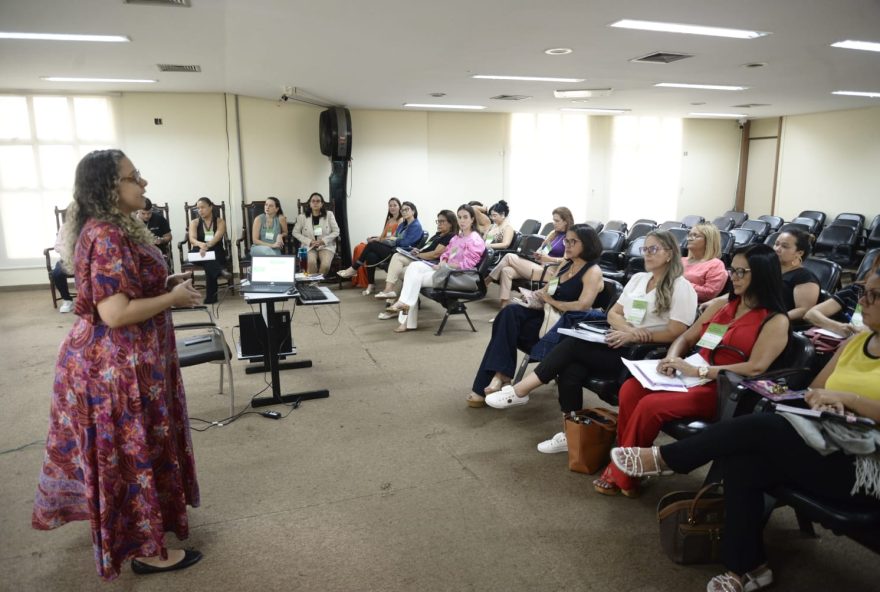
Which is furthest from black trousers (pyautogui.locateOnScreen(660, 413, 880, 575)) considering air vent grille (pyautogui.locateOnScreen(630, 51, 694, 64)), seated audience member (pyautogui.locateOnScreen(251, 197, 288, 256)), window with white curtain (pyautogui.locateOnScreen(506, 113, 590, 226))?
window with white curtain (pyautogui.locateOnScreen(506, 113, 590, 226))

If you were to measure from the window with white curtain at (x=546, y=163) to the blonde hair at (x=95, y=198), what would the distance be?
9.09 m

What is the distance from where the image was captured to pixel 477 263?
5812mm

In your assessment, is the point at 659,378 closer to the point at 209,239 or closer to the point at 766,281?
the point at 766,281

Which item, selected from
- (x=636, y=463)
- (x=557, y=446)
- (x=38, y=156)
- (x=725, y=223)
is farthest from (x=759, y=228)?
(x=38, y=156)

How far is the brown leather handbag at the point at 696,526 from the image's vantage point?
218 centimetres

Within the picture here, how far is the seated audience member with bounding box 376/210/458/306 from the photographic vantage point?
6.41m

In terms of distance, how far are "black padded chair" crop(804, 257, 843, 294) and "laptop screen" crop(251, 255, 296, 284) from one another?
362cm

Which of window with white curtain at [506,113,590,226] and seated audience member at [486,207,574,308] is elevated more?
window with white curtain at [506,113,590,226]

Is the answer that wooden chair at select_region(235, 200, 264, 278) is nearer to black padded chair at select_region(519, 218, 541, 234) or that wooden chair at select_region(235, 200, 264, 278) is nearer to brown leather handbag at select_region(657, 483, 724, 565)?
black padded chair at select_region(519, 218, 541, 234)

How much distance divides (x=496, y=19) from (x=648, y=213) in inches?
336

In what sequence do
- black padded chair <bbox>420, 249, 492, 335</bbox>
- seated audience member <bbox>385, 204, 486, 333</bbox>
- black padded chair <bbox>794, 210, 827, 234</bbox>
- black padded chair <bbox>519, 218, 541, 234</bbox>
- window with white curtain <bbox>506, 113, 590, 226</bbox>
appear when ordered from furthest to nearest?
window with white curtain <bbox>506, 113, 590, 226</bbox> < black padded chair <bbox>794, 210, 827, 234</bbox> < black padded chair <bbox>519, 218, 541, 234</bbox> < seated audience member <bbox>385, 204, 486, 333</bbox> < black padded chair <bbox>420, 249, 492, 335</bbox>

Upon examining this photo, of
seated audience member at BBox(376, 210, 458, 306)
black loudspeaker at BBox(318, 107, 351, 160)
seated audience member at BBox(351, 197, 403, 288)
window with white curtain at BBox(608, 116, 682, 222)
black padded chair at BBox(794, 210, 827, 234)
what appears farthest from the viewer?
window with white curtain at BBox(608, 116, 682, 222)

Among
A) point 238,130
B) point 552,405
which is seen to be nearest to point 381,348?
point 552,405

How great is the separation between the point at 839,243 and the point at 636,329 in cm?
696
